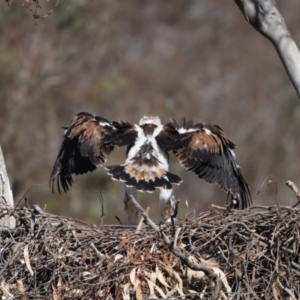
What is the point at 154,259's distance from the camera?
25.6 ft

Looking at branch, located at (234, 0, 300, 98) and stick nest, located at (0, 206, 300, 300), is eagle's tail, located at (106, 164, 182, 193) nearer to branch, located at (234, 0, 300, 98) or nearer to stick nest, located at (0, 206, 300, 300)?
stick nest, located at (0, 206, 300, 300)

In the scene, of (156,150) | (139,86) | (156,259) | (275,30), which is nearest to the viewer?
(156,259)

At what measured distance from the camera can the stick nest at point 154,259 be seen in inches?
302

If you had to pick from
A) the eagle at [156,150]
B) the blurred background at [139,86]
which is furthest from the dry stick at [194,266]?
the eagle at [156,150]

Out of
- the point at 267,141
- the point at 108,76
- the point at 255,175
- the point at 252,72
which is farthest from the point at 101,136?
the point at 252,72

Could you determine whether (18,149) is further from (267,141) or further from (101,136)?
(267,141)

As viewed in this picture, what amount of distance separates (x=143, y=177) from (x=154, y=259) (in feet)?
5.25

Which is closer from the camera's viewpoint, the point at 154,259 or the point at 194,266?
the point at 194,266

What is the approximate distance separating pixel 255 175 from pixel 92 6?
1139 cm

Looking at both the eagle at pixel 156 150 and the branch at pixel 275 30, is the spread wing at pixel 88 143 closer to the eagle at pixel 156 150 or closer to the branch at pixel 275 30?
the eagle at pixel 156 150

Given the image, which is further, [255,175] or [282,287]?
[255,175]

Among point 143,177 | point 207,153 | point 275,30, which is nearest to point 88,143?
point 143,177

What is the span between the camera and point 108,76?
23781mm

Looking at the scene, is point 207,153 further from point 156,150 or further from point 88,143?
point 88,143
